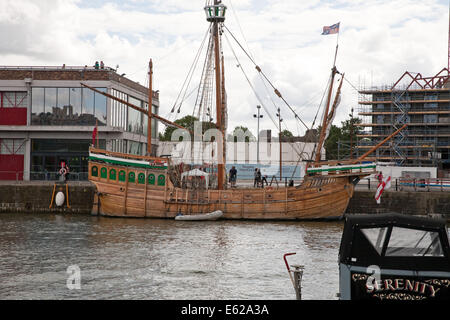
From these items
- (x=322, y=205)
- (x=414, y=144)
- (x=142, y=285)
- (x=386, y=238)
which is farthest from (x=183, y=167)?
(x=414, y=144)

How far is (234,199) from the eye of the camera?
3572cm

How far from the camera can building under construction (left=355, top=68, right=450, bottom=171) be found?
9081 cm

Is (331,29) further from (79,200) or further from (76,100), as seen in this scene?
(76,100)

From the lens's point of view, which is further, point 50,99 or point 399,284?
point 50,99

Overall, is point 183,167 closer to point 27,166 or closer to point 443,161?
point 27,166

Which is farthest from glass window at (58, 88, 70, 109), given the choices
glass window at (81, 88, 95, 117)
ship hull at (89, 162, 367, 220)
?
ship hull at (89, 162, 367, 220)

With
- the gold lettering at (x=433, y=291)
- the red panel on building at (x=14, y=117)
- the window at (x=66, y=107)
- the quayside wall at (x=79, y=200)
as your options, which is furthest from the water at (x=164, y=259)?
the red panel on building at (x=14, y=117)

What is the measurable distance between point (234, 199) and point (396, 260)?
970 inches

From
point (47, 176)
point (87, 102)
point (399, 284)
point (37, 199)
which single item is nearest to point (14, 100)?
point (87, 102)

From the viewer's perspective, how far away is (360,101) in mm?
97750

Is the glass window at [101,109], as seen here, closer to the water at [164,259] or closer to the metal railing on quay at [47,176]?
the metal railing on quay at [47,176]

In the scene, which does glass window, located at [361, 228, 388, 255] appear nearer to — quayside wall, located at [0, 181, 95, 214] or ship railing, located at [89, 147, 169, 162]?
ship railing, located at [89, 147, 169, 162]

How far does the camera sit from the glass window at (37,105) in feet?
→ 160

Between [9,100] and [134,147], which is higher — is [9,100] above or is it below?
above
